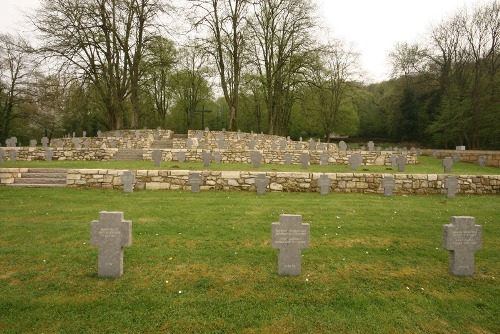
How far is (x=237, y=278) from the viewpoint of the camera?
4.08m

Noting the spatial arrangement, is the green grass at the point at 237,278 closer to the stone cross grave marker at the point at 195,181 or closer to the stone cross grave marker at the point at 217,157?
the stone cross grave marker at the point at 195,181

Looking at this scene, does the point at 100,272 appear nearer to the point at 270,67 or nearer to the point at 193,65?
the point at 270,67

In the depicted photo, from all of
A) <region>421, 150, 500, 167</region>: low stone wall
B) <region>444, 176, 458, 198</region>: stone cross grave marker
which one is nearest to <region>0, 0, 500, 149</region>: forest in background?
<region>421, 150, 500, 167</region>: low stone wall

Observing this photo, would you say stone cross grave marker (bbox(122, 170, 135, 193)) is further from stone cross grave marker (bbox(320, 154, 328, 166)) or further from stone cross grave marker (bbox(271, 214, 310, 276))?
stone cross grave marker (bbox(320, 154, 328, 166))

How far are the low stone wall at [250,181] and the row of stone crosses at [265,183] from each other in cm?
23

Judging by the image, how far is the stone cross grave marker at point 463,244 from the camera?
431cm

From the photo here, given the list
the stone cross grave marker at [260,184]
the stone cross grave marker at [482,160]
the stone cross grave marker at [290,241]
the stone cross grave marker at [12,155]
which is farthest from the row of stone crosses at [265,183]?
the stone cross grave marker at [482,160]

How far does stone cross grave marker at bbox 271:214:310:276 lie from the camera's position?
4.22 metres

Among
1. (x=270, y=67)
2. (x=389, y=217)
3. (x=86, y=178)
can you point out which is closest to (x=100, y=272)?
(x=389, y=217)

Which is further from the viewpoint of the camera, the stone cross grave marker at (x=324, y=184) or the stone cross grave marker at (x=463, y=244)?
the stone cross grave marker at (x=324, y=184)

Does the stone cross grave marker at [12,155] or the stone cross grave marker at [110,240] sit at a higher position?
the stone cross grave marker at [12,155]

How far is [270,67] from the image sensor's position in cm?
2748

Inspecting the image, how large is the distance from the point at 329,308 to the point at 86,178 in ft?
29.0

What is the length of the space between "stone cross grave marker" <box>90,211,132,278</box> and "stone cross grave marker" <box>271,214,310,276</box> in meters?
2.08
